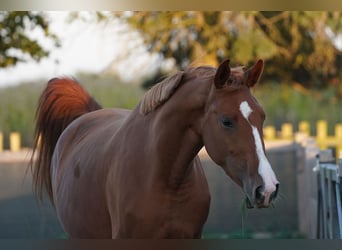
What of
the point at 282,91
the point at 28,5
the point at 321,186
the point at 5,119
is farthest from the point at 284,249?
the point at 5,119

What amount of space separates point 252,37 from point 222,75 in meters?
5.92

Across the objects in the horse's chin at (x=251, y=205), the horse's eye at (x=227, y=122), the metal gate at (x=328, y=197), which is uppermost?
the horse's eye at (x=227, y=122)

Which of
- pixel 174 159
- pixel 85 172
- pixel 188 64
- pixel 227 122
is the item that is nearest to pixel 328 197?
pixel 85 172

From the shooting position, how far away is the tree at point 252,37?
859 cm

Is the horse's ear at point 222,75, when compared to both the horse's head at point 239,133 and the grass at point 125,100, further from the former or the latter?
the grass at point 125,100

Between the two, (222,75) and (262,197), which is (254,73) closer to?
(222,75)

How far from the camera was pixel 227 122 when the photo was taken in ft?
8.90

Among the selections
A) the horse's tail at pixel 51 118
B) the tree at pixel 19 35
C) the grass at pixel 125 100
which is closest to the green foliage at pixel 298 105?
the grass at pixel 125 100

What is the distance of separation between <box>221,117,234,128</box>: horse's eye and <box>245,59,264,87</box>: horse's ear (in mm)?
194

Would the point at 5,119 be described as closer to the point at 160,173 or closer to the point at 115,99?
the point at 115,99

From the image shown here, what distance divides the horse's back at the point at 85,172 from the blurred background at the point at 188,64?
1796 millimetres

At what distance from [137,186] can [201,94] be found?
45 cm

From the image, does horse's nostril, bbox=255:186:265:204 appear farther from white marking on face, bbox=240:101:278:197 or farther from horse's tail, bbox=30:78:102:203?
horse's tail, bbox=30:78:102:203

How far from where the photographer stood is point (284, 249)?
13.9ft
